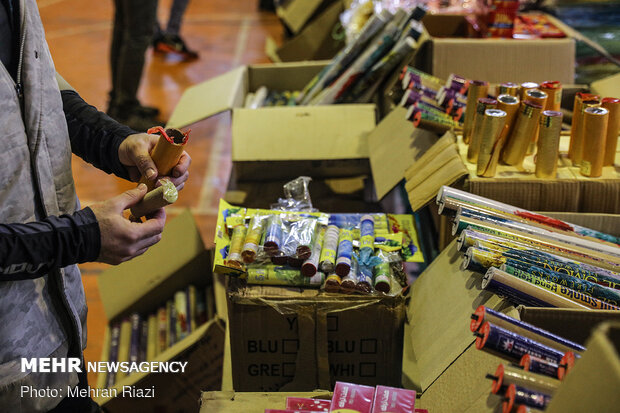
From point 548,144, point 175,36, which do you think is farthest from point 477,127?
point 175,36

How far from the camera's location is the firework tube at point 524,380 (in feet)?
3.16

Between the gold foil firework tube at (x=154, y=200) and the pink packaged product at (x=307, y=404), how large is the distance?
526mm

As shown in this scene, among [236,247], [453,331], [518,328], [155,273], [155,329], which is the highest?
[518,328]

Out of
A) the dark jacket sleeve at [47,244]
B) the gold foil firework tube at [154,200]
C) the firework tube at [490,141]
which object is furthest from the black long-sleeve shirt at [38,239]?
the firework tube at [490,141]

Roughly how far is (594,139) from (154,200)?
1250 millimetres

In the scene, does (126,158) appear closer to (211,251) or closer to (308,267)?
(308,267)

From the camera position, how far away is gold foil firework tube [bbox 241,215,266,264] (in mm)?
1614

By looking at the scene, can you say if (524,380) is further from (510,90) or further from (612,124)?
(510,90)

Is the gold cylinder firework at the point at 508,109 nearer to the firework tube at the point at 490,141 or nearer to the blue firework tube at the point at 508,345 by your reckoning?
the firework tube at the point at 490,141

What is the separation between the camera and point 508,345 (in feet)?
3.40

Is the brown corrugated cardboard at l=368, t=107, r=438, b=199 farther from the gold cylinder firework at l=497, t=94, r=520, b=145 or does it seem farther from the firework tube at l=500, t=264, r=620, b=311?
the firework tube at l=500, t=264, r=620, b=311

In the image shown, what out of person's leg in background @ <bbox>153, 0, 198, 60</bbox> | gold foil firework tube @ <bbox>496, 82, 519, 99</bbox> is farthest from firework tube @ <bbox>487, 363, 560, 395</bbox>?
person's leg in background @ <bbox>153, 0, 198, 60</bbox>

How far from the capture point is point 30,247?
110 centimetres

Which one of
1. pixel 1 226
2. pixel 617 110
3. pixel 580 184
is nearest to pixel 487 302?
pixel 580 184
